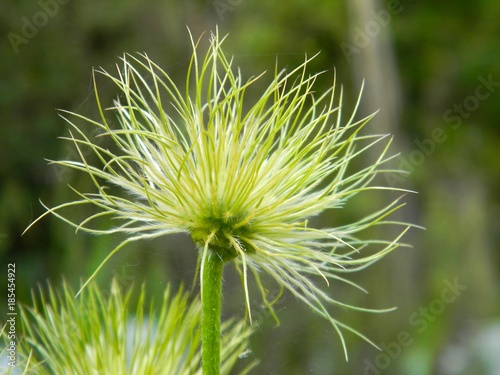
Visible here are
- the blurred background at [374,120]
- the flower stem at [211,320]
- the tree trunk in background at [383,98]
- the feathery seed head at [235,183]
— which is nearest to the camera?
the flower stem at [211,320]

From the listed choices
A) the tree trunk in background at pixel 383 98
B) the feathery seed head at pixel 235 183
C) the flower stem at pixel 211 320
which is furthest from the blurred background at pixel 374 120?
the flower stem at pixel 211 320

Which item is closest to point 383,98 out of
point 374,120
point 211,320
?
point 374,120

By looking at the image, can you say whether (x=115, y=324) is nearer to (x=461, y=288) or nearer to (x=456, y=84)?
(x=461, y=288)

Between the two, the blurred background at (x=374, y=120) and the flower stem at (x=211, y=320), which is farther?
the blurred background at (x=374, y=120)

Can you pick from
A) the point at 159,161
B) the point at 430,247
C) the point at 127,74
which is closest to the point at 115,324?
the point at 159,161

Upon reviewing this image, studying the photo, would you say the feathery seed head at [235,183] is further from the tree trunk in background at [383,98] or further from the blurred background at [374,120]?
the tree trunk in background at [383,98]

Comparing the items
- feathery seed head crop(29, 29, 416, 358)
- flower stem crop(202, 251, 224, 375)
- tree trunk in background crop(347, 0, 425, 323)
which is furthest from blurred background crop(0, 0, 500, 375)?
flower stem crop(202, 251, 224, 375)

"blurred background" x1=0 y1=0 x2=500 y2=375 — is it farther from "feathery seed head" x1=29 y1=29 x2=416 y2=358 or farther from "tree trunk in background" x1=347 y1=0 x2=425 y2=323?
"feathery seed head" x1=29 y1=29 x2=416 y2=358
